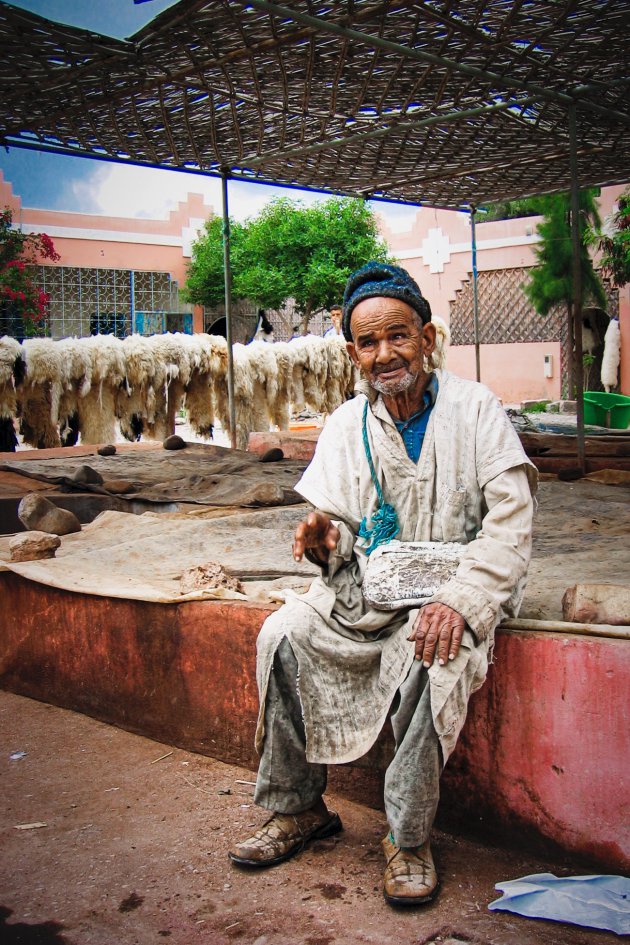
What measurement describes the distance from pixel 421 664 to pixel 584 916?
591mm

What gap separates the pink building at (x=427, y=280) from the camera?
17719 millimetres

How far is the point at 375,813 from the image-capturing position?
242cm

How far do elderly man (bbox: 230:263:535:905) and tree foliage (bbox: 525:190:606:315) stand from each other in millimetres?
14721

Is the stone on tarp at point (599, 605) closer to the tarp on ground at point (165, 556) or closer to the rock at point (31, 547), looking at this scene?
the tarp on ground at point (165, 556)

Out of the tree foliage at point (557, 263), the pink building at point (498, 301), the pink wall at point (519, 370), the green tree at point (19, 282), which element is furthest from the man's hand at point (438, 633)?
the pink wall at point (519, 370)

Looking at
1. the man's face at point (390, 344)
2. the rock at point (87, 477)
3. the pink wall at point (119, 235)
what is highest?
the pink wall at point (119, 235)

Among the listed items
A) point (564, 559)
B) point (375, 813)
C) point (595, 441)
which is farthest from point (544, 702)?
point (595, 441)

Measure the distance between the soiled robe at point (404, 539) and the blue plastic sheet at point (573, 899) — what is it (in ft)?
1.12

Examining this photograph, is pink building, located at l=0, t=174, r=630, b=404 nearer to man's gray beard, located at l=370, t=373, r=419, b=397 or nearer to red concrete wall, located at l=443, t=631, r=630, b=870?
man's gray beard, located at l=370, t=373, r=419, b=397

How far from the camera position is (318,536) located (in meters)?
2.22

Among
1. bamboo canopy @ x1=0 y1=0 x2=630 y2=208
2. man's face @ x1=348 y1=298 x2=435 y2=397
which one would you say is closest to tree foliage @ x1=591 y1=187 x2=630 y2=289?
bamboo canopy @ x1=0 y1=0 x2=630 y2=208

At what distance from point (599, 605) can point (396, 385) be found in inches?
28.8

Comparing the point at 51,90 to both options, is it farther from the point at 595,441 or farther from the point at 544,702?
the point at 595,441

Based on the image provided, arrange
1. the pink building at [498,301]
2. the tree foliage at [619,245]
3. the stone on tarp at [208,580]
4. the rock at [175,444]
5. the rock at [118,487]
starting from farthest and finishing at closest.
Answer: the pink building at [498,301], the tree foliage at [619,245], the rock at [175,444], the rock at [118,487], the stone on tarp at [208,580]
